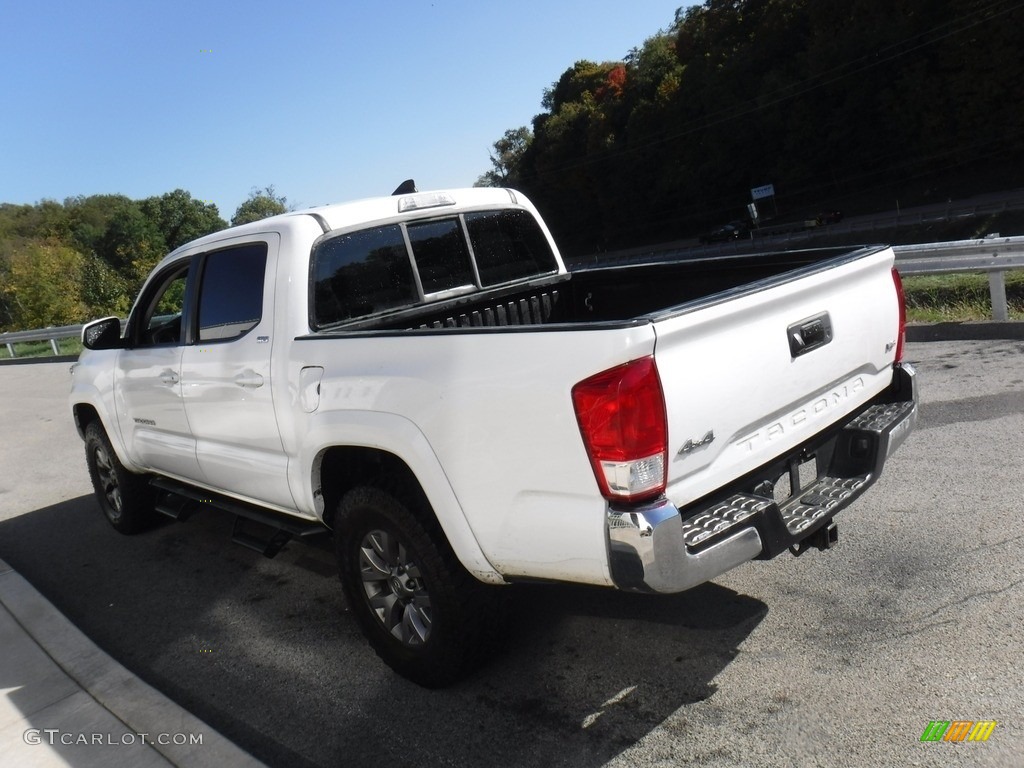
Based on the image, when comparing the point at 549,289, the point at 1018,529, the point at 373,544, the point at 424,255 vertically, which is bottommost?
the point at 1018,529

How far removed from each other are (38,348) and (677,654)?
2917 cm

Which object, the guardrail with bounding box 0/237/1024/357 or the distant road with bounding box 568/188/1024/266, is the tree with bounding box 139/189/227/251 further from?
the guardrail with bounding box 0/237/1024/357

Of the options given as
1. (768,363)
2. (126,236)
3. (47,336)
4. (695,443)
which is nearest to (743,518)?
(695,443)

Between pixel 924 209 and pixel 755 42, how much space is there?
20518 millimetres

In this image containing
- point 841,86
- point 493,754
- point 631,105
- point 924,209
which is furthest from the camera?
point 631,105

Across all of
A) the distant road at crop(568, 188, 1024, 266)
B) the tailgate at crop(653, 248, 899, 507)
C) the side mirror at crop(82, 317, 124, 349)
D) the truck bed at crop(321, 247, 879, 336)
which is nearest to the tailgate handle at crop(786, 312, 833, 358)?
the tailgate at crop(653, 248, 899, 507)

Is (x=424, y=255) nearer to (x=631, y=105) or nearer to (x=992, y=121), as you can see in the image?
(x=992, y=121)

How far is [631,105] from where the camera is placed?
215ft

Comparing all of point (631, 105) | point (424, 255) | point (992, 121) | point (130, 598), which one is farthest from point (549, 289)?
point (631, 105)

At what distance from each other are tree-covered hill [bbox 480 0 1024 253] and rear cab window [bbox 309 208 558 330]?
4407 centimetres

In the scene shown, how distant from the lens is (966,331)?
852 cm

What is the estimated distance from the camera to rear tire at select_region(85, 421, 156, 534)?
234 inches

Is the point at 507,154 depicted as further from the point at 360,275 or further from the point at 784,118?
the point at 360,275

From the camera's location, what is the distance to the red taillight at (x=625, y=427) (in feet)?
8.63
